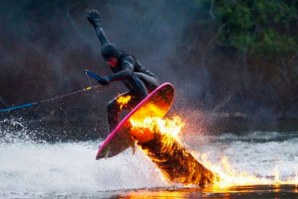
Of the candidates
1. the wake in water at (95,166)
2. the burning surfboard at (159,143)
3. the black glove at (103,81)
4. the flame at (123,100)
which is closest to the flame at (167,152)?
the burning surfboard at (159,143)

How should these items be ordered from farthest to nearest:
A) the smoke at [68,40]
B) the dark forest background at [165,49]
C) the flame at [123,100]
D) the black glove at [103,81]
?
the smoke at [68,40] < the dark forest background at [165,49] < the flame at [123,100] < the black glove at [103,81]

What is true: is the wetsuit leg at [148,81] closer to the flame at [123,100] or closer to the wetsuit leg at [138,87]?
the wetsuit leg at [138,87]

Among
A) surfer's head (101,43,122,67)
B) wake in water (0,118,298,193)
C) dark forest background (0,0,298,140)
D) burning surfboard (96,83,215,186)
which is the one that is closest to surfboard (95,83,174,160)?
burning surfboard (96,83,215,186)

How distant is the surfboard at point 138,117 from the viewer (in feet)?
39.8

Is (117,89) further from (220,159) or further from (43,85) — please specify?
(220,159)

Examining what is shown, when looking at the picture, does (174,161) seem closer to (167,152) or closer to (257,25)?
(167,152)

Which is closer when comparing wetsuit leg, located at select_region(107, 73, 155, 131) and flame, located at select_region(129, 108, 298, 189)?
flame, located at select_region(129, 108, 298, 189)

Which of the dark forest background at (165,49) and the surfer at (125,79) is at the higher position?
the dark forest background at (165,49)

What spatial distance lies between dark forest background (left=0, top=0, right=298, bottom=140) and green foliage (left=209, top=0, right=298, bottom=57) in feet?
0.09

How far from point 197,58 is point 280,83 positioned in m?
2.54

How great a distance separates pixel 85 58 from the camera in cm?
2959

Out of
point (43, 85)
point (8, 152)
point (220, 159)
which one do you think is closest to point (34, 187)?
point (8, 152)

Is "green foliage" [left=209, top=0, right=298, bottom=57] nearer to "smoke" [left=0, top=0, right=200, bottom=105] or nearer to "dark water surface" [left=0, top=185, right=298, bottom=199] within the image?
"smoke" [left=0, top=0, right=200, bottom=105]

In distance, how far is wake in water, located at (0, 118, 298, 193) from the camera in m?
12.4
